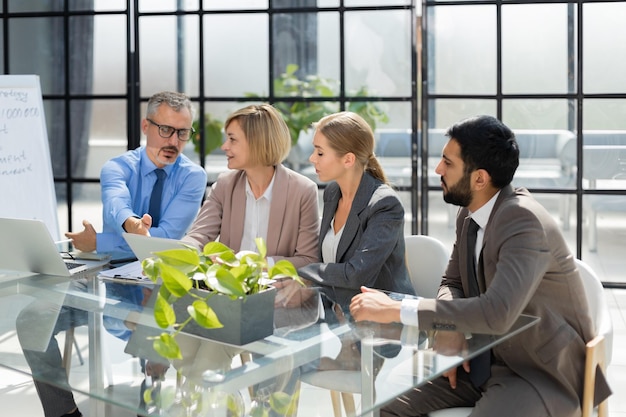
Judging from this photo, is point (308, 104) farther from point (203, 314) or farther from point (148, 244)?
point (203, 314)

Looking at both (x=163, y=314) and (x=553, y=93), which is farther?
(x=553, y=93)

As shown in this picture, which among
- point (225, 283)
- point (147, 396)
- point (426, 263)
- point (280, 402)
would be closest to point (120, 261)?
point (426, 263)

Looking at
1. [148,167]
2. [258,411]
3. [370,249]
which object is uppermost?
[148,167]

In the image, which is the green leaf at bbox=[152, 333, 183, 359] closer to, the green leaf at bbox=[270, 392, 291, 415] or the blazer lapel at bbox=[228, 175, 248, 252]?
the green leaf at bbox=[270, 392, 291, 415]

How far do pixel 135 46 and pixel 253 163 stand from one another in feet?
9.17

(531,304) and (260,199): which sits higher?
(260,199)

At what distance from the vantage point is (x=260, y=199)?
136 inches

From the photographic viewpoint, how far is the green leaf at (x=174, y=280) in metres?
2.01

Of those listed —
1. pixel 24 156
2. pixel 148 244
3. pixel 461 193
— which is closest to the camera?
pixel 461 193

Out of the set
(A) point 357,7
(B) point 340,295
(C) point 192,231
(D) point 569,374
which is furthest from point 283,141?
(A) point 357,7

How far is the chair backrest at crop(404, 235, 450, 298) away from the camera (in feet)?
10.2

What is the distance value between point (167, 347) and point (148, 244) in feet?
3.04

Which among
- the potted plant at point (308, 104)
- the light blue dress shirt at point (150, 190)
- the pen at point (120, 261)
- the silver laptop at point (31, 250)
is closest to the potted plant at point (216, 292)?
the silver laptop at point (31, 250)

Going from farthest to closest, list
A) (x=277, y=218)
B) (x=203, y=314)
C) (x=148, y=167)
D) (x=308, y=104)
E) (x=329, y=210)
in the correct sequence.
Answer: (x=308, y=104) < (x=148, y=167) < (x=277, y=218) < (x=329, y=210) < (x=203, y=314)
